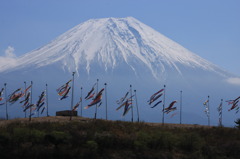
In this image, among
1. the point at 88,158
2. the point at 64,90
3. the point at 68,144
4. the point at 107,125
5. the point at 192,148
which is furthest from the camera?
the point at 64,90

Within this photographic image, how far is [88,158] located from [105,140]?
3285 mm

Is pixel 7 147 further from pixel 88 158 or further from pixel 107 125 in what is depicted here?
pixel 107 125

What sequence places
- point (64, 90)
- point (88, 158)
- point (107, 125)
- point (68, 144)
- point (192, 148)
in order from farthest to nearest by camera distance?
point (64, 90), point (107, 125), point (192, 148), point (68, 144), point (88, 158)

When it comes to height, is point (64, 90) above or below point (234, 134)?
above

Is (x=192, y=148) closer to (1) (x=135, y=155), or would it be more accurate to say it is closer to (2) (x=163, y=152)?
(2) (x=163, y=152)

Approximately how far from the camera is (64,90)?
53.3 m

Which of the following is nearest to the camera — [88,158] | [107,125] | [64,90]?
[88,158]

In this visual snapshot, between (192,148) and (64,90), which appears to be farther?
(64,90)

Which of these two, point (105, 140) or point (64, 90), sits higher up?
point (64, 90)

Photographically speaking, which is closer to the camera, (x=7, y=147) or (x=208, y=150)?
(x=7, y=147)

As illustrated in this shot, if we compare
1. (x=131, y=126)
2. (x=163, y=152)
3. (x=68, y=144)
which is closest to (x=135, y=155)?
(x=163, y=152)

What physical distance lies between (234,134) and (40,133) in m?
17.6

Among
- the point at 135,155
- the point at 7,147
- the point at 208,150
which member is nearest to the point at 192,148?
the point at 208,150

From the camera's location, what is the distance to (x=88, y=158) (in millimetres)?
29062
